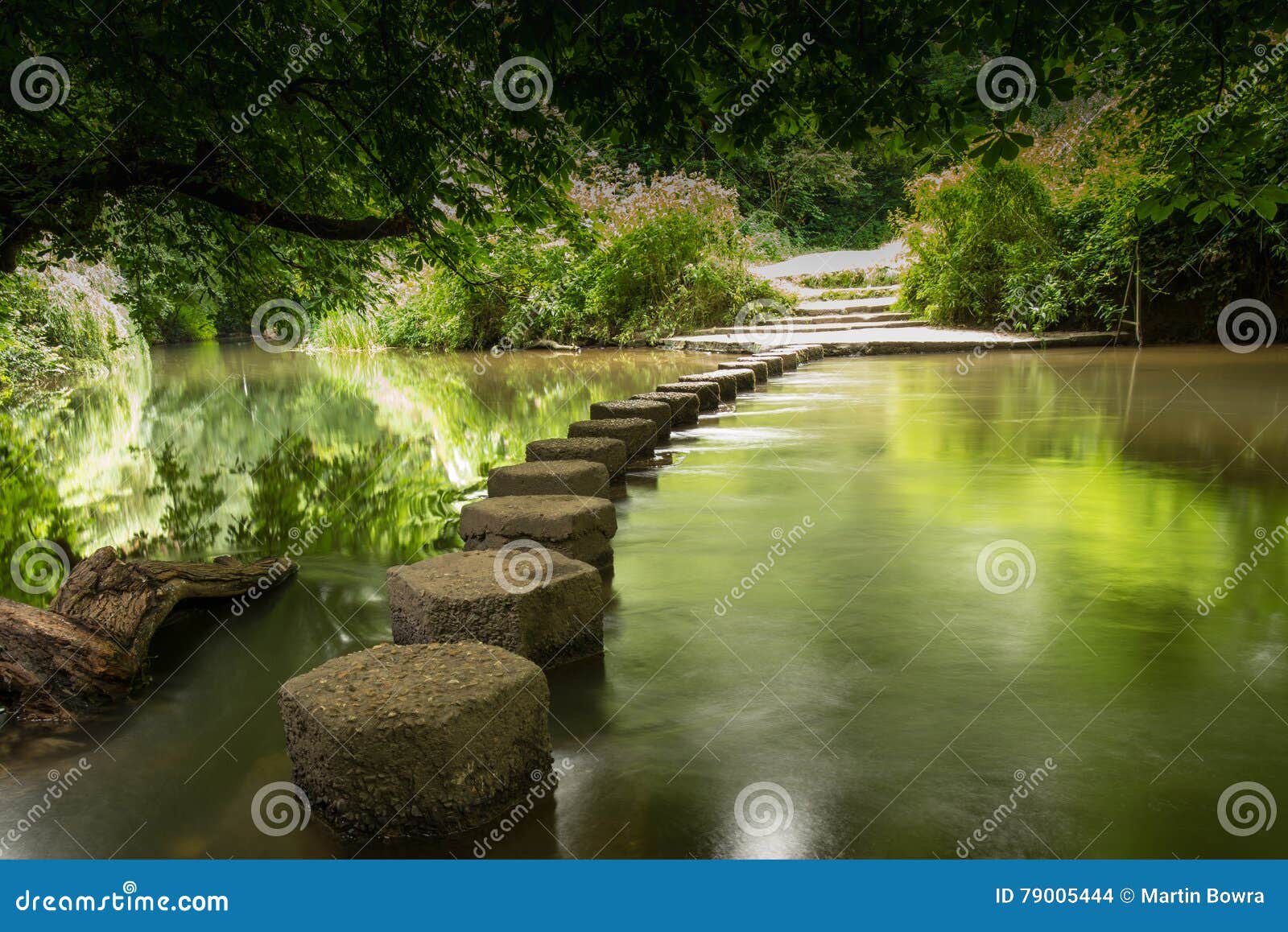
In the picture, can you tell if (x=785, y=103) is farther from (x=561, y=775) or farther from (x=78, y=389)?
(x=78, y=389)

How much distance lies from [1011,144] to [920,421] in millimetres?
4223

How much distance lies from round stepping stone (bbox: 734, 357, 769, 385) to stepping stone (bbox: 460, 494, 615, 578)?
8.15 m

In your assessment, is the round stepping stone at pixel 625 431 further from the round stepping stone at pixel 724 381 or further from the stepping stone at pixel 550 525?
the round stepping stone at pixel 724 381

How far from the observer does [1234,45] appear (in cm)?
481

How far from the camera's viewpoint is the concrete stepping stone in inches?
511

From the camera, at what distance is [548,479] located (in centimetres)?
480

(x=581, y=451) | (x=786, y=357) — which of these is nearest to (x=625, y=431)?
(x=581, y=451)

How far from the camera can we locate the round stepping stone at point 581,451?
17.9 ft

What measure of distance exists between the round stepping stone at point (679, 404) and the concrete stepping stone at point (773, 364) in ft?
14.4

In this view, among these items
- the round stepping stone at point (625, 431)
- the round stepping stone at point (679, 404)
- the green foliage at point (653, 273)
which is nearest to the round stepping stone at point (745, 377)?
the round stepping stone at point (679, 404)

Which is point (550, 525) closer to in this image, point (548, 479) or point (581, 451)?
point (548, 479)

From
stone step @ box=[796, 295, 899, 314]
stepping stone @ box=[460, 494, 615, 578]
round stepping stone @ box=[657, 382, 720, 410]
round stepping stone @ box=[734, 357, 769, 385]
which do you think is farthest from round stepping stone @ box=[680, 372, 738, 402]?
stone step @ box=[796, 295, 899, 314]

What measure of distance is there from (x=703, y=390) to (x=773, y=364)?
4108mm

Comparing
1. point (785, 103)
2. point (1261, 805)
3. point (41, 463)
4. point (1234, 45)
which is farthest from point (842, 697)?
point (41, 463)
